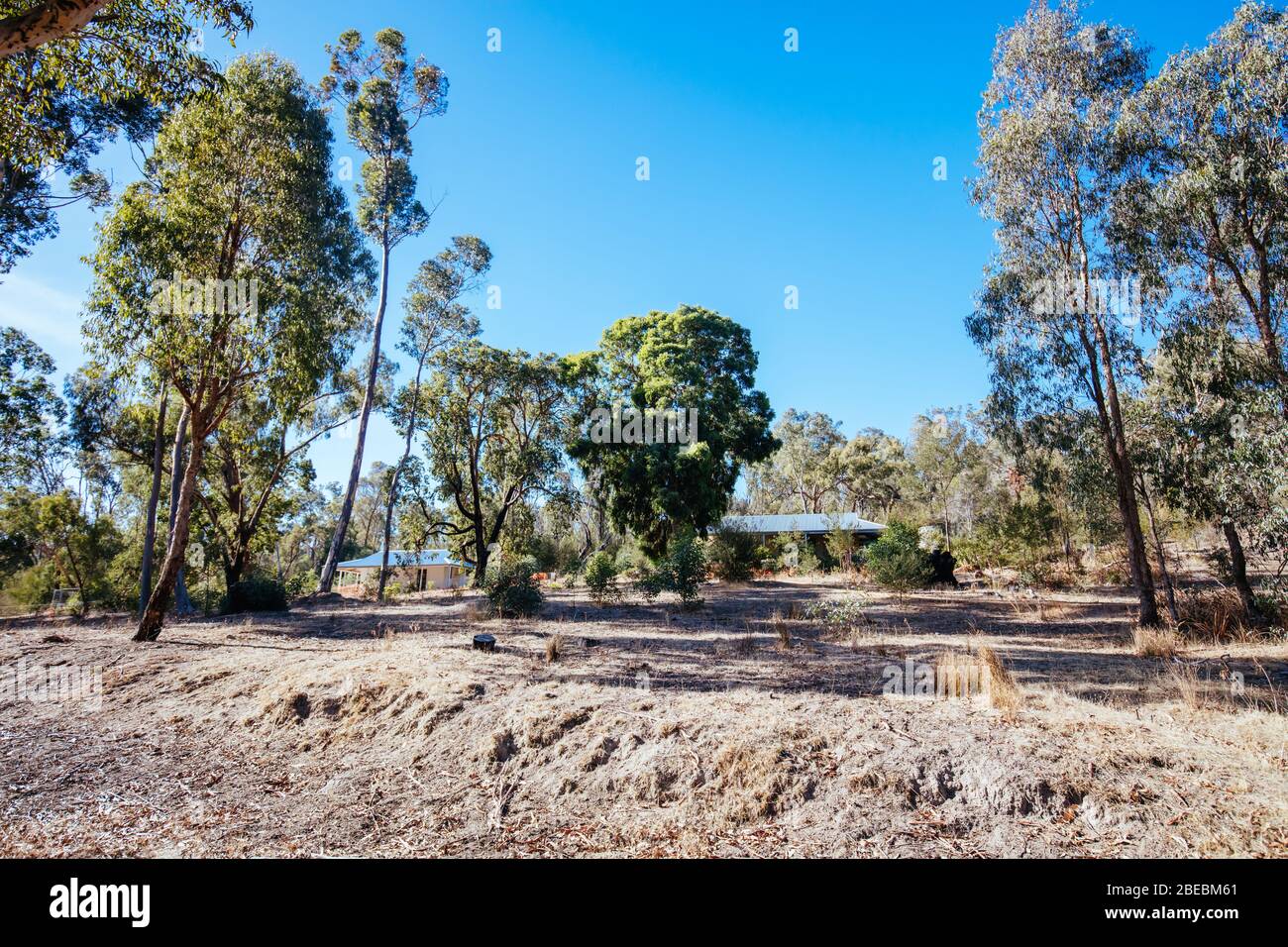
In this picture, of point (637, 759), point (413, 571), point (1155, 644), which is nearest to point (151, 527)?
point (637, 759)

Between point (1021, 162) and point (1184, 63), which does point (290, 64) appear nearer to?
point (1021, 162)

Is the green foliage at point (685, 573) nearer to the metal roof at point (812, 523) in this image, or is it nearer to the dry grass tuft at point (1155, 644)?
the dry grass tuft at point (1155, 644)

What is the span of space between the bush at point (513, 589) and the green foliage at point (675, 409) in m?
11.2

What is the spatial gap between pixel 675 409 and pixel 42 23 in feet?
78.5

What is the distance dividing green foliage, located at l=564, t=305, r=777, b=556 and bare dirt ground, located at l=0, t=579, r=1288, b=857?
16.7 meters

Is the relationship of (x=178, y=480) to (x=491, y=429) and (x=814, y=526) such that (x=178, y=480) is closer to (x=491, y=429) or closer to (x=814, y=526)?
(x=491, y=429)

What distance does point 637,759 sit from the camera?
15.8 ft

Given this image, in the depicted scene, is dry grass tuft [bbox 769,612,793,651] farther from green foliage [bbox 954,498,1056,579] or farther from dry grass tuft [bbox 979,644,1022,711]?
green foliage [bbox 954,498,1056,579]

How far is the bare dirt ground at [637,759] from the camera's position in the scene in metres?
3.89

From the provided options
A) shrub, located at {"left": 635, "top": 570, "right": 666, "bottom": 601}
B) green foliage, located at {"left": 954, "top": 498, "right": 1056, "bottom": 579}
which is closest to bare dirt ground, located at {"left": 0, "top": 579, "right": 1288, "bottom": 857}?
shrub, located at {"left": 635, "top": 570, "right": 666, "bottom": 601}

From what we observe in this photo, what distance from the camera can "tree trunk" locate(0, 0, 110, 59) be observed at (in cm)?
411

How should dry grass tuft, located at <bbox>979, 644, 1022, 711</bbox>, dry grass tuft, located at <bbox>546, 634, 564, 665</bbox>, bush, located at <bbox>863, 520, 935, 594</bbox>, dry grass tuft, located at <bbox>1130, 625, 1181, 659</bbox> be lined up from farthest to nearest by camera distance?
1. bush, located at <bbox>863, 520, 935, 594</bbox>
2. dry grass tuft, located at <bbox>1130, 625, 1181, 659</bbox>
3. dry grass tuft, located at <bbox>546, 634, 564, 665</bbox>
4. dry grass tuft, located at <bbox>979, 644, 1022, 711</bbox>
